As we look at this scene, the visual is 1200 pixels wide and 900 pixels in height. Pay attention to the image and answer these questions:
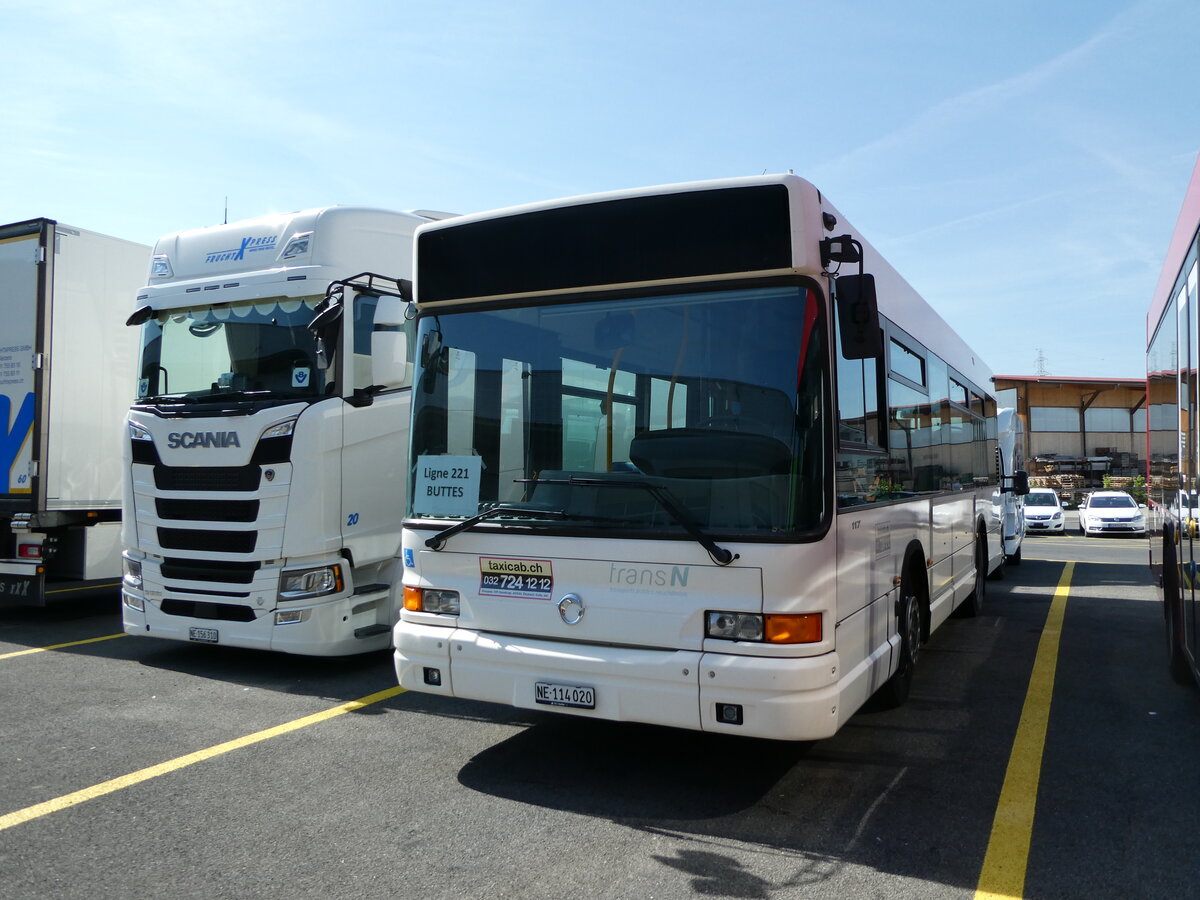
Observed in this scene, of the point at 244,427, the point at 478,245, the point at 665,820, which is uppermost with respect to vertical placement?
the point at 478,245

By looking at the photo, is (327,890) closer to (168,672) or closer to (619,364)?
(619,364)

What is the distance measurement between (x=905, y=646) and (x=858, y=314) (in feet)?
8.75

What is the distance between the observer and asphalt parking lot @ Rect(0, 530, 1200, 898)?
12.5ft

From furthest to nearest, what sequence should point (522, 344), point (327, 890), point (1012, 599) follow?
1. point (1012, 599)
2. point (522, 344)
3. point (327, 890)

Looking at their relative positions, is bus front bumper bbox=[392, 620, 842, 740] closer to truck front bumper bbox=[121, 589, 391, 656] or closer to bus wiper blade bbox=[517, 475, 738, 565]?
bus wiper blade bbox=[517, 475, 738, 565]

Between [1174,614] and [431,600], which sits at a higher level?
[431,600]

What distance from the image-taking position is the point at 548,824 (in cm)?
437

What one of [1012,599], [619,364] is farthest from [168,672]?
[1012,599]

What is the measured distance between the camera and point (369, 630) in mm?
7586

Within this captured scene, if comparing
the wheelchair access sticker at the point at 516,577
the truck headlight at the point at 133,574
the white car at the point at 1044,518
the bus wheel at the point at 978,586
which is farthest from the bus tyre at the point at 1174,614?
the white car at the point at 1044,518

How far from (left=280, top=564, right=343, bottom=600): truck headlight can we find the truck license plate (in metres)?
2.99

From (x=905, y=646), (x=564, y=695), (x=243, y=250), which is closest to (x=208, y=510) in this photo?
(x=243, y=250)

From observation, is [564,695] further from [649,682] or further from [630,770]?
[630,770]

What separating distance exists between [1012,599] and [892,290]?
7.58m
